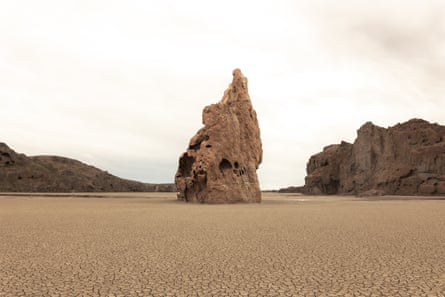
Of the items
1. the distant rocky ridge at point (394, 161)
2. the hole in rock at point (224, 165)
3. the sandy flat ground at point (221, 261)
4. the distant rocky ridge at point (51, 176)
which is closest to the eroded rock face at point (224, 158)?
the hole in rock at point (224, 165)

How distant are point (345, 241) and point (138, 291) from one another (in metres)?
5.93

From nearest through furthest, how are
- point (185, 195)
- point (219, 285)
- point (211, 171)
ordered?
1. point (219, 285)
2. point (211, 171)
3. point (185, 195)

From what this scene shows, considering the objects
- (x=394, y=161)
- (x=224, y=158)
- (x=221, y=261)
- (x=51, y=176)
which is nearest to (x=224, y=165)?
(x=224, y=158)

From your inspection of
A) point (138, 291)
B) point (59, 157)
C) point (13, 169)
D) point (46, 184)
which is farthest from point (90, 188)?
point (138, 291)

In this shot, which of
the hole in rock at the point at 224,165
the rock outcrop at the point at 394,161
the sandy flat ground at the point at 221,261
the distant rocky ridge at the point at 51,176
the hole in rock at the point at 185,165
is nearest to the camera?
the sandy flat ground at the point at 221,261

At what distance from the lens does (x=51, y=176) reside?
71.3m

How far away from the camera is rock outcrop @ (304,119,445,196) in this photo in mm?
49469

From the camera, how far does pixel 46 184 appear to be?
226 ft

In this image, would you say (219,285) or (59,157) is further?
(59,157)

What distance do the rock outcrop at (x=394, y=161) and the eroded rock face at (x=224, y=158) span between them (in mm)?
29737

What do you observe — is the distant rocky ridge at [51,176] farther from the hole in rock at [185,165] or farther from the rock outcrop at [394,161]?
the rock outcrop at [394,161]

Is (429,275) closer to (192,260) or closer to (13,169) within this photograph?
(192,260)

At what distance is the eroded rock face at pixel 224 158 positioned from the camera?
25.4m

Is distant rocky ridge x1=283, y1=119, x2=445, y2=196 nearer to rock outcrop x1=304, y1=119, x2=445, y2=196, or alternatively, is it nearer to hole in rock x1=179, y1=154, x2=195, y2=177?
rock outcrop x1=304, y1=119, x2=445, y2=196
